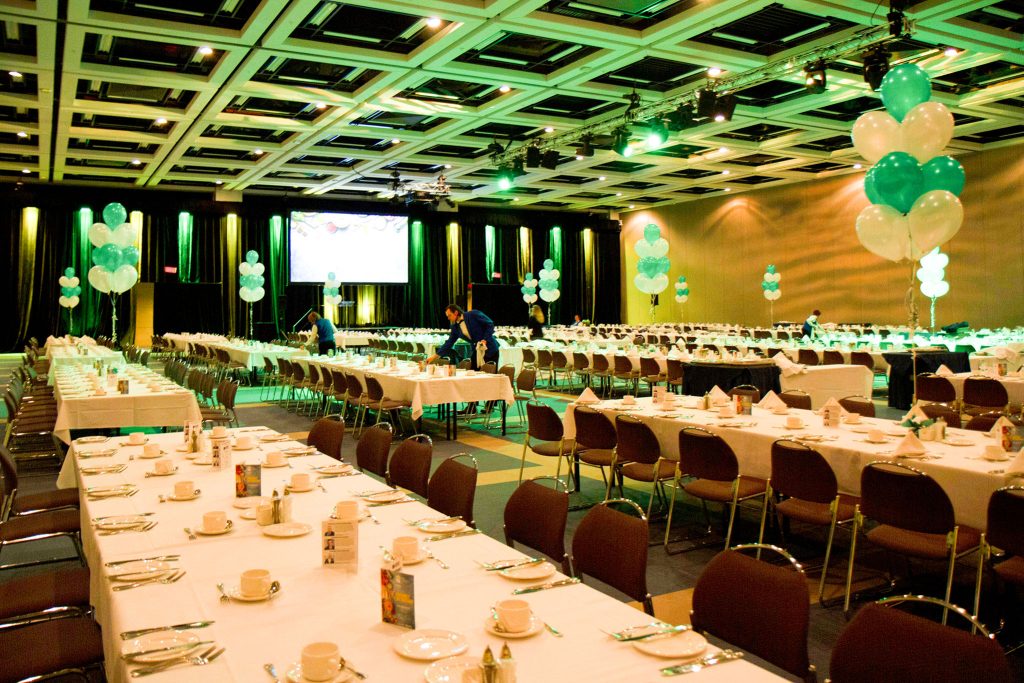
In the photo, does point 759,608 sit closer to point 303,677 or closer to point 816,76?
point 303,677

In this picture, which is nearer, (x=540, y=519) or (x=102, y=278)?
(x=540, y=519)

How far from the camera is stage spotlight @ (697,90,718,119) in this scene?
37.3ft

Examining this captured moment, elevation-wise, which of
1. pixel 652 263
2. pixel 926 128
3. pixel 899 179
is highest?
pixel 926 128

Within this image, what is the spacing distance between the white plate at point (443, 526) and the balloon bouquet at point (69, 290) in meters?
19.7

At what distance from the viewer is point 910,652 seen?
1.77 metres

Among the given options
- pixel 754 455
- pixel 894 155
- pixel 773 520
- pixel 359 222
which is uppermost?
pixel 359 222

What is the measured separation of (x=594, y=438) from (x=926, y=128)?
3.39 metres

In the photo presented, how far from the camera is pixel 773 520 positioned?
529 cm

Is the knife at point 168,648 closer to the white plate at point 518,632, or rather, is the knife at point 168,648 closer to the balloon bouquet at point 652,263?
the white plate at point 518,632

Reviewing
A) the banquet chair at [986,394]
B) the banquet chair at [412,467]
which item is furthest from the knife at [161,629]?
the banquet chair at [986,394]

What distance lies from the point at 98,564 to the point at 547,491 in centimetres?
162

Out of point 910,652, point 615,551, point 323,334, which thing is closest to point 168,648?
point 615,551

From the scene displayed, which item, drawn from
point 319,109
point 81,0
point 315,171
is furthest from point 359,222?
point 81,0

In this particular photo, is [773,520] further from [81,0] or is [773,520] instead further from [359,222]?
[359,222]
